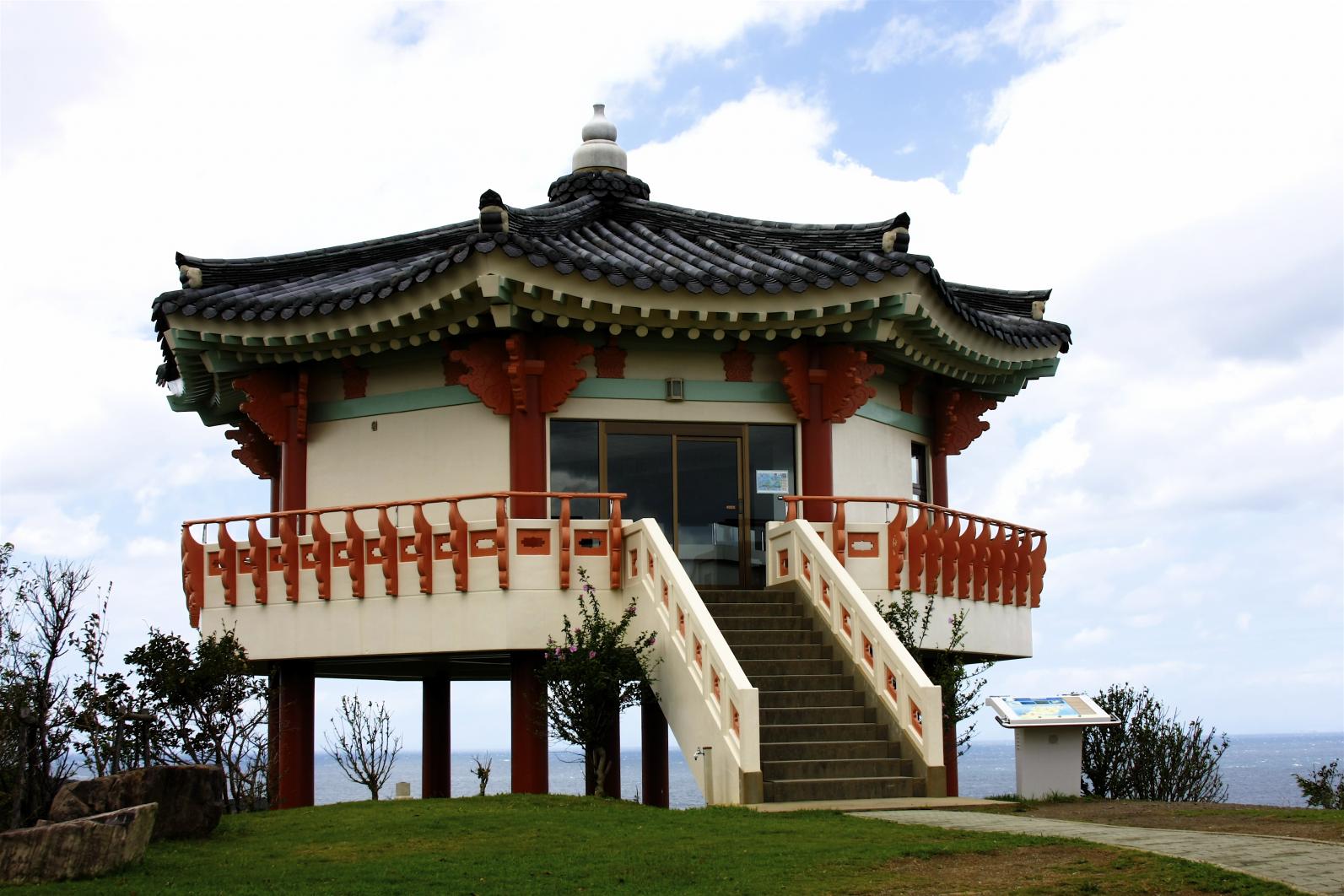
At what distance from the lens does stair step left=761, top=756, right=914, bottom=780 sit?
1528 cm

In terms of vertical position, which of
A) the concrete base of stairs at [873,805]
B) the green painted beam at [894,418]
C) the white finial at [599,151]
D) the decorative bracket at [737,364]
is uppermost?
the white finial at [599,151]

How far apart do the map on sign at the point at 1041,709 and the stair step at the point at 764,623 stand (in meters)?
A: 2.49

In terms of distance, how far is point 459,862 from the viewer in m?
11.6

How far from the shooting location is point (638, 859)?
11.4m

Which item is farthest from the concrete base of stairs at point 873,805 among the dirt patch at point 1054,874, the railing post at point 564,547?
the railing post at point 564,547

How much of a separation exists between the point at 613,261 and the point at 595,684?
6213 millimetres

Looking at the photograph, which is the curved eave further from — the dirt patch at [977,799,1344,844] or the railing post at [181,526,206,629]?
the dirt patch at [977,799,1344,844]

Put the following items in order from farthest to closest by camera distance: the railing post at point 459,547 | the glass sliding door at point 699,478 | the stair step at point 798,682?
the glass sliding door at point 699,478, the railing post at point 459,547, the stair step at point 798,682

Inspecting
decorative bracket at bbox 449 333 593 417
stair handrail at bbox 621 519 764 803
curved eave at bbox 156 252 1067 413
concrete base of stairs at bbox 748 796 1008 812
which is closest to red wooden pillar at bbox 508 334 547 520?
decorative bracket at bbox 449 333 593 417

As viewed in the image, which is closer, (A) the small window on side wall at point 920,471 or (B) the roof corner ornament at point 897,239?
(B) the roof corner ornament at point 897,239

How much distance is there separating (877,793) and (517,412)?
7.25 m

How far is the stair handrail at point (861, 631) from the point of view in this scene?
15578 mm

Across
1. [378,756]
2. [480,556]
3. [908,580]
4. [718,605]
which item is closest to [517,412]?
[480,556]

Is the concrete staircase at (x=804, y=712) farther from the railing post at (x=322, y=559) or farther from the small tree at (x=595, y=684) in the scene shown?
the railing post at (x=322, y=559)
